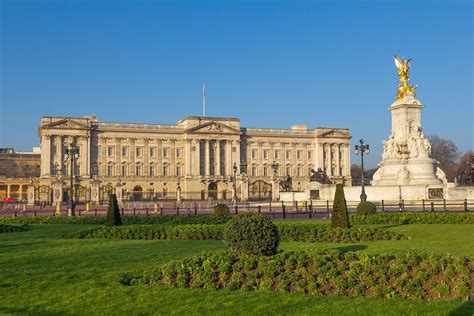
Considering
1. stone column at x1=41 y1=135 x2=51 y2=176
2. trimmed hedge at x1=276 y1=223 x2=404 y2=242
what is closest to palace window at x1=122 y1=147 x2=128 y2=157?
stone column at x1=41 y1=135 x2=51 y2=176

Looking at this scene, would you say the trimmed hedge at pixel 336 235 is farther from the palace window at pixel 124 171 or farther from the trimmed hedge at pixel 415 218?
the palace window at pixel 124 171

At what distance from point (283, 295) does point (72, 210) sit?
97.4 ft

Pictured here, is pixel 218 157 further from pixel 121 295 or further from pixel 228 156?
pixel 121 295

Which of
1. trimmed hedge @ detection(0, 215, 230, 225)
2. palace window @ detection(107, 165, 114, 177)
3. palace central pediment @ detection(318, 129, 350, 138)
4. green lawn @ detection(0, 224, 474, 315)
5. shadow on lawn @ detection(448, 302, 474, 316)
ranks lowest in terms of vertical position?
shadow on lawn @ detection(448, 302, 474, 316)

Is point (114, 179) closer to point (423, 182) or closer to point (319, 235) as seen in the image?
point (423, 182)

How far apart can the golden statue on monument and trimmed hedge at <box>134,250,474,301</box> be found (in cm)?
3835

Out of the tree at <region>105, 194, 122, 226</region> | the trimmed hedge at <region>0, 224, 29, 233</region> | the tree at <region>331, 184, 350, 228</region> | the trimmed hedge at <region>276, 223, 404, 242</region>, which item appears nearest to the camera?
the trimmed hedge at <region>276, 223, 404, 242</region>

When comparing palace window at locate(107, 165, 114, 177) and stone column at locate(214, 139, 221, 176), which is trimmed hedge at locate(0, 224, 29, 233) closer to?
palace window at locate(107, 165, 114, 177)

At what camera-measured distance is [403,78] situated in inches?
1900

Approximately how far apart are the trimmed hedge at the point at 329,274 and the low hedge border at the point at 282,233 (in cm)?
751

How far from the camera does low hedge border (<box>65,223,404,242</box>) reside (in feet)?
63.0

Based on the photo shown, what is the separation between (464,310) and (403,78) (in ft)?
139

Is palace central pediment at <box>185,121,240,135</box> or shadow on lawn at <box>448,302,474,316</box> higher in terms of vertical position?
palace central pediment at <box>185,121,240,135</box>

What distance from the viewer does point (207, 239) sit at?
67.6ft
